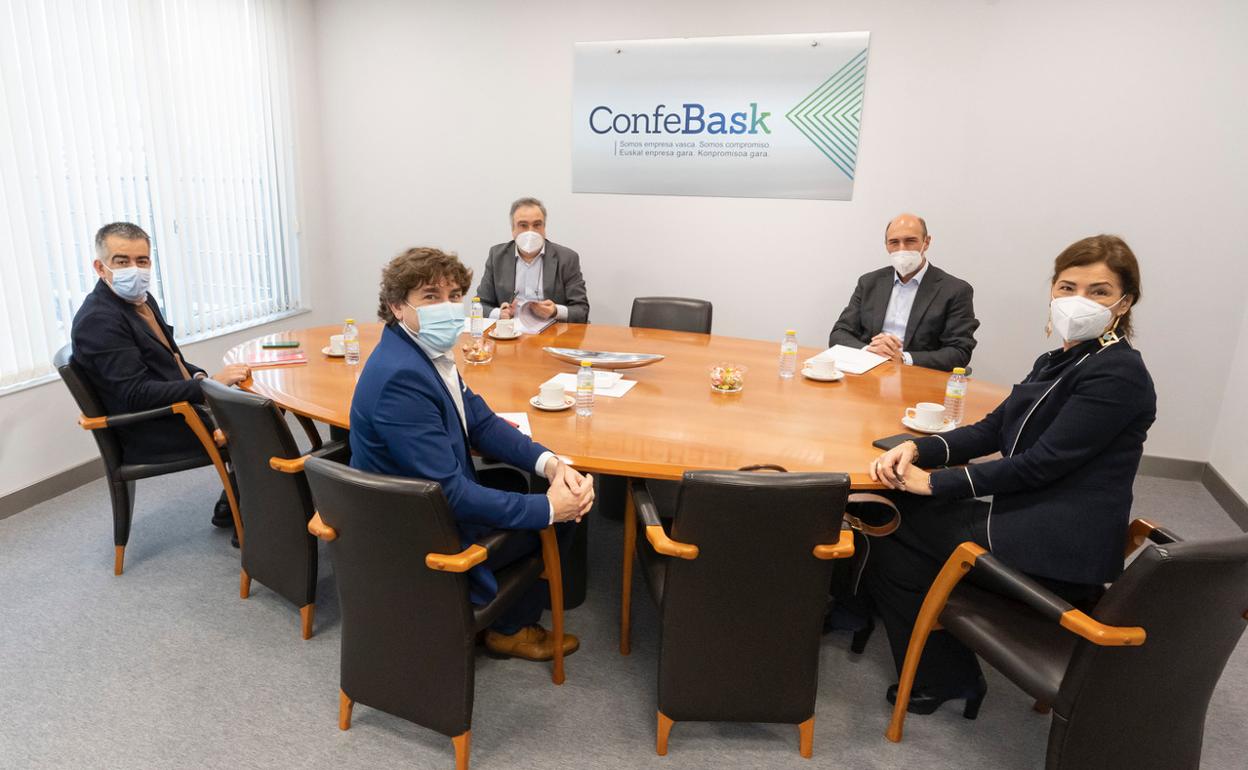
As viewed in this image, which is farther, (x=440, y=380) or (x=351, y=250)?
(x=351, y=250)

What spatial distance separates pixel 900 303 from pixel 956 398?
1305 mm

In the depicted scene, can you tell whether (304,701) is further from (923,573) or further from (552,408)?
(923,573)

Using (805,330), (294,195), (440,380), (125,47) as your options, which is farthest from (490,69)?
(440,380)

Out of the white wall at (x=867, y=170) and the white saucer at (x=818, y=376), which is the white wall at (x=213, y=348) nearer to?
the white wall at (x=867, y=170)

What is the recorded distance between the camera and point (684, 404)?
2648mm

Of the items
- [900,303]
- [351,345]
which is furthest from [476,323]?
[900,303]

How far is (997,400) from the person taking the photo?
9.29ft

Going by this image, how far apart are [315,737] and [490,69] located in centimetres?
428

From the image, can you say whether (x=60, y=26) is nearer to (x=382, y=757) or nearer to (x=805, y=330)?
(x=382, y=757)

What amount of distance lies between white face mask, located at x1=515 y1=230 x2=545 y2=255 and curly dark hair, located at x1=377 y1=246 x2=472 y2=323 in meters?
2.08

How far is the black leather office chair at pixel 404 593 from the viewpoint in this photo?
172 centimetres

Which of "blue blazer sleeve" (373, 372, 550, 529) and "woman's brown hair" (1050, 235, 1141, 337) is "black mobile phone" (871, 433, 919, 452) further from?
"blue blazer sleeve" (373, 372, 550, 529)

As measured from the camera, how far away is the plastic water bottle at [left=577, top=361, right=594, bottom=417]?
94.4 inches

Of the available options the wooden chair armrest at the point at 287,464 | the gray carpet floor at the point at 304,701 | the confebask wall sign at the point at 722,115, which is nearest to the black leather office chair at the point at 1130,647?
the gray carpet floor at the point at 304,701
